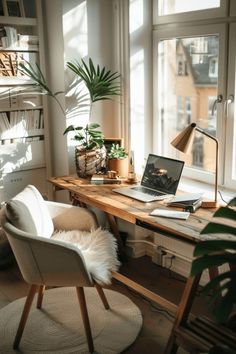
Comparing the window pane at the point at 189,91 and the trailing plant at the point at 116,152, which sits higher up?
the window pane at the point at 189,91

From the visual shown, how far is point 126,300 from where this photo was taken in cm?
286

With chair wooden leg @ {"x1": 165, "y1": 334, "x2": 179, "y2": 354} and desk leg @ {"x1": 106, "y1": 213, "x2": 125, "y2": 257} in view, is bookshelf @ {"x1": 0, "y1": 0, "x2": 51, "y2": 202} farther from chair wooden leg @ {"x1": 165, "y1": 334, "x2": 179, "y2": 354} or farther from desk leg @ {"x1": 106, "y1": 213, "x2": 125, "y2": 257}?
chair wooden leg @ {"x1": 165, "y1": 334, "x2": 179, "y2": 354}

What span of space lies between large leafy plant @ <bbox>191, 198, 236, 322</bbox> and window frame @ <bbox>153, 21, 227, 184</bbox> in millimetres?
1360

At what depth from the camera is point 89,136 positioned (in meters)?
3.27

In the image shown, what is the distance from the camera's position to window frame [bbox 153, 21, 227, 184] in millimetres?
2902

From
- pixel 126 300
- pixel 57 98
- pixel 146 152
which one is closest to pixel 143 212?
pixel 126 300

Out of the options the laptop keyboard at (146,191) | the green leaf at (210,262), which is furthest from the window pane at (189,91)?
the green leaf at (210,262)

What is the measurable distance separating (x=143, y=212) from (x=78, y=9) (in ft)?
5.41

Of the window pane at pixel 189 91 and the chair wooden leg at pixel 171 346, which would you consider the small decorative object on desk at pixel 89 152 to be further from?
the chair wooden leg at pixel 171 346

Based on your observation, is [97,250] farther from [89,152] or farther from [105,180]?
[89,152]

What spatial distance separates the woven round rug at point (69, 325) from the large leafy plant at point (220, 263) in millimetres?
937

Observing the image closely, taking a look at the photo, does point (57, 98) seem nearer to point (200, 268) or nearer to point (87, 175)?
point (87, 175)

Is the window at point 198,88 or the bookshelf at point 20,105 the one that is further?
the bookshelf at point 20,105

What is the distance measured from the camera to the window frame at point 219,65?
2.90 meters
